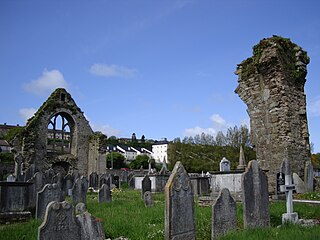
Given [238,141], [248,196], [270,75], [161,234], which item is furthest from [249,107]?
[238,141]

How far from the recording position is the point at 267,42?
16.1m

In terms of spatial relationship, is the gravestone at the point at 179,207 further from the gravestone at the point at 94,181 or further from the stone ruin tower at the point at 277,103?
the gravestone at the point at 94,181

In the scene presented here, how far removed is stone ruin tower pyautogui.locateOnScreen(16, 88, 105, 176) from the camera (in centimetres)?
2597

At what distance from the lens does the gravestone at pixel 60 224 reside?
13.5ft

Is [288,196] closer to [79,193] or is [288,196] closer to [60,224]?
[60,224]

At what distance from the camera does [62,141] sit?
27672mm

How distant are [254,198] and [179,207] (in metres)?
2.15

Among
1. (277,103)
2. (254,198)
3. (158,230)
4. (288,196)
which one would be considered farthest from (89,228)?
(277,103)

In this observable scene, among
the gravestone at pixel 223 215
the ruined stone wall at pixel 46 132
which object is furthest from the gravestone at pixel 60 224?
the ruined stone wall at pixel 46 132

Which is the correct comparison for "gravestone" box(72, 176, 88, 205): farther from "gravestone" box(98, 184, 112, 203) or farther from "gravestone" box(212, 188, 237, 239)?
"gravestone" box(212, 188, 237, 239)

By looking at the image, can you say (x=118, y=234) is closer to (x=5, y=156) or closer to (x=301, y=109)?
(x=301, y=109)

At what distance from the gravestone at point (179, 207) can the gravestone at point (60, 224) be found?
160 centimetres

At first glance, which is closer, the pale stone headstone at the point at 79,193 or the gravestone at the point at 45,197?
the gravestone at the point at 45,197

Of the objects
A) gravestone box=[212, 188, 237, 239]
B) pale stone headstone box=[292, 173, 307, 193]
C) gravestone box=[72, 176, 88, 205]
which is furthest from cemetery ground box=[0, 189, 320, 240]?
pale stone headstone box=[292, 173, 307, 193]
